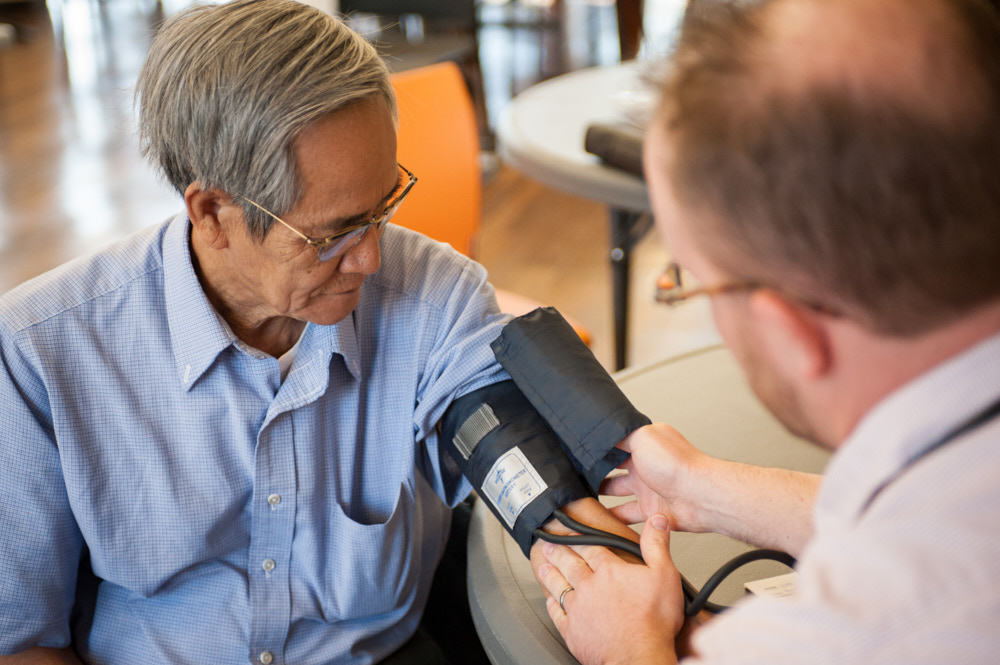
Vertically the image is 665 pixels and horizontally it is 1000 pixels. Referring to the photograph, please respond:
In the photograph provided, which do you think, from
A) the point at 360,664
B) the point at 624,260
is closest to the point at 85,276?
the point at 360,664

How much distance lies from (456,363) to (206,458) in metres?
0.33

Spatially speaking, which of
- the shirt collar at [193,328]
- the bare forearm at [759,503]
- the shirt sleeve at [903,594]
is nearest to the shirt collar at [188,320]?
the shirt collar at [193,328]

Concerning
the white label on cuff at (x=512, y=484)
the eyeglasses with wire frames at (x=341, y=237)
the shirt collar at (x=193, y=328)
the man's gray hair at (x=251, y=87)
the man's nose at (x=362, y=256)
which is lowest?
the white label on cuff at (x=512, y=484)

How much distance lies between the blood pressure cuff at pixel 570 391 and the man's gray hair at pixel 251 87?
33 centimetres

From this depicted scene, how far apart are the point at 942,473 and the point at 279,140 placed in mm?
720

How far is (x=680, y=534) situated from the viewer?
41.9 inches

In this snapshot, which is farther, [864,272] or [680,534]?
[680,534]

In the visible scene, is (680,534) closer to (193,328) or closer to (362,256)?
(362,256)

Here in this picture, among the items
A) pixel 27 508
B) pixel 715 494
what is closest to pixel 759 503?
pixel 715 494

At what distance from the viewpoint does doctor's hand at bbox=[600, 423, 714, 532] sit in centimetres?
104

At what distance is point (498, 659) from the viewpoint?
0.93m

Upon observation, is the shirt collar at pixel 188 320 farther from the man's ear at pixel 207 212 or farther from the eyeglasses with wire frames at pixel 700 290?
the eyeglasses with wire frames at pixel 700 290

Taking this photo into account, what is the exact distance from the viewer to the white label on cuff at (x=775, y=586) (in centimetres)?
93

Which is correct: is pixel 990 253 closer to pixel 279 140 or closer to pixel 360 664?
pixel 279 140
